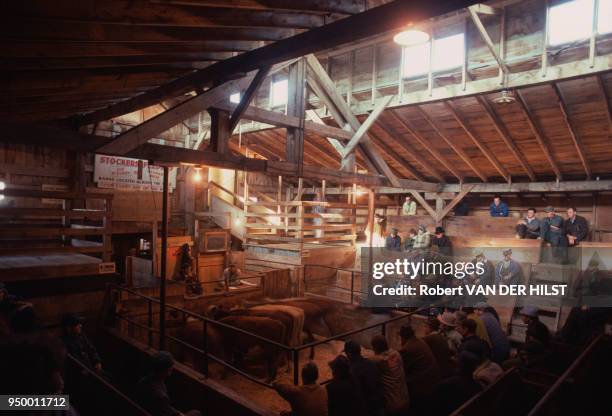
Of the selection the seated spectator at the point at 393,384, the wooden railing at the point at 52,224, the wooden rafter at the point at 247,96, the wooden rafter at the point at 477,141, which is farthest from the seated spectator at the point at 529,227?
the wooden railing at the point at 52,224

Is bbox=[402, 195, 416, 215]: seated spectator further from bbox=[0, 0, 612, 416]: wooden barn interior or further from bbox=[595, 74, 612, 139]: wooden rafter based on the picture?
bbox=[595, 74, 612, 139]: wooden rafter

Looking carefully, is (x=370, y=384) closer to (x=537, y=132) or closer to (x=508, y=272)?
(x=508, y=272)

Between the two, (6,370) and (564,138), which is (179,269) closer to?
(6,370)

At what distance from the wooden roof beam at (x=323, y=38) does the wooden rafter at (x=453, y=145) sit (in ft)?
22.1

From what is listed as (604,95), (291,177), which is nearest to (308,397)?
(291,177)

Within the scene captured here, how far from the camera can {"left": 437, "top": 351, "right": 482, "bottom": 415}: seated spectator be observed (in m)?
4.14


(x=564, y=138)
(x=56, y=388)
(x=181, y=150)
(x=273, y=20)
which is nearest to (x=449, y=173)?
(x=564, y=138)

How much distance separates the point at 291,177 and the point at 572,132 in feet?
22.8

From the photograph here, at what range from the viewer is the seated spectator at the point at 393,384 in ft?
15.3

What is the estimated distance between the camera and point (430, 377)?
5.15 m

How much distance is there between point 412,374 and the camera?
5.19m

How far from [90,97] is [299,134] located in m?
3.81

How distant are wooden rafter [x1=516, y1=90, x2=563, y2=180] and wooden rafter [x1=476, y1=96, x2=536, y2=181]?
0.61 meters

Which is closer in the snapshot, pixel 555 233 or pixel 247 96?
pixel 247 96
